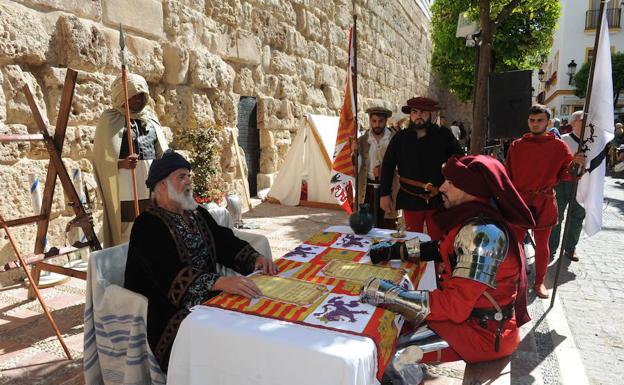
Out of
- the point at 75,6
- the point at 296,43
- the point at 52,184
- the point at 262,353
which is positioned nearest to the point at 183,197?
the point at 262,353

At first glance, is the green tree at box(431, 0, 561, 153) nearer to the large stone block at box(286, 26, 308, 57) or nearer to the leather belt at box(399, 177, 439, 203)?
the large stone block at box(286, 26, 308, 57)

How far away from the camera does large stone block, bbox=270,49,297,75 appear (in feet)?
25.8

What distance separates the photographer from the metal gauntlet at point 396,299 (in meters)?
1.69

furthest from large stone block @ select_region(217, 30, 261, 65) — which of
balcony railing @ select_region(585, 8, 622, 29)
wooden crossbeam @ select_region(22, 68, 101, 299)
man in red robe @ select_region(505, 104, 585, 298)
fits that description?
balcony railing @ select_region(585, 8, 622, 29)

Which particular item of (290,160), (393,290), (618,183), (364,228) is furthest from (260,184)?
(618,183)

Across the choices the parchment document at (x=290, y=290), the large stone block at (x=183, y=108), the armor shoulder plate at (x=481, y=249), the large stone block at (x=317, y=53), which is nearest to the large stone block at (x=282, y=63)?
the large stone block at (x=317, y=53)

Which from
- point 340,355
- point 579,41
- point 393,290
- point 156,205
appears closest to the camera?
point 340,355

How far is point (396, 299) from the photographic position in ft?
5.52

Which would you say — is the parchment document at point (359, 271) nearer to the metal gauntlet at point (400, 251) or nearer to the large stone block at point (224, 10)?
the metal gauntlet at point (400, 251)

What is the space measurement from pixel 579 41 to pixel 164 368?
32.3 m

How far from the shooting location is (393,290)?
1705 millimetres

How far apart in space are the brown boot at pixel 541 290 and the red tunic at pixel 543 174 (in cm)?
57

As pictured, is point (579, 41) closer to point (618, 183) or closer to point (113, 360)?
point (618, 183)

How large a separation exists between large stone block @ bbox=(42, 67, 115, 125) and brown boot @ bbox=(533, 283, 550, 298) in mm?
4452
